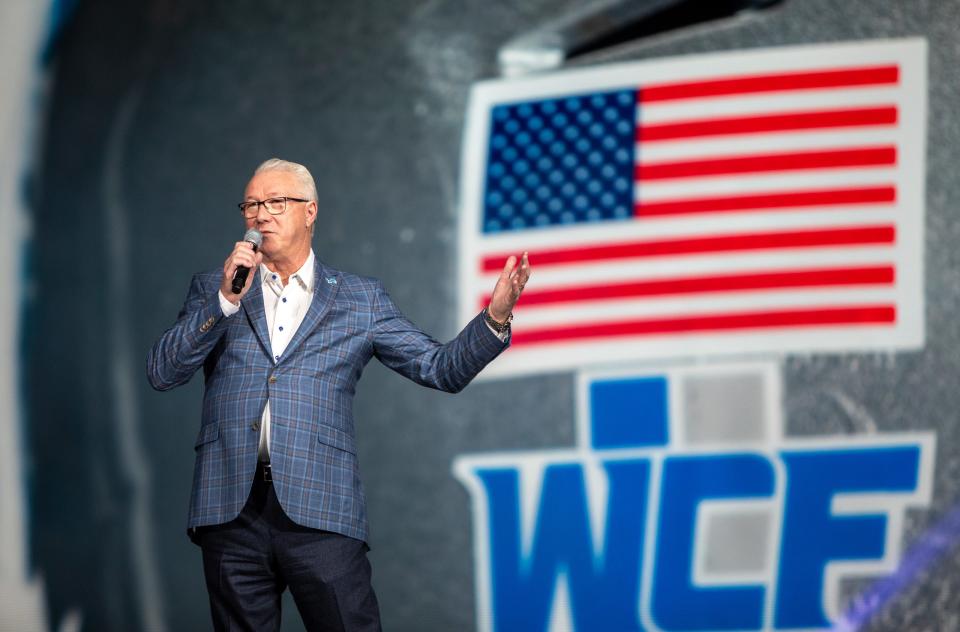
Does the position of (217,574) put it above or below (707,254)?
below

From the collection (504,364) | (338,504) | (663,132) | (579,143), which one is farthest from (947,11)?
(338,504)

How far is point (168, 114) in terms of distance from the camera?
112 inches

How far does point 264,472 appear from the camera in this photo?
1.51 m

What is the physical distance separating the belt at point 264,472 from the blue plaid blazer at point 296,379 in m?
0.03

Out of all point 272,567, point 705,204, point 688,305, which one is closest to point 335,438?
point 272,567

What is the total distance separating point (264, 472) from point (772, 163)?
5.49 ft

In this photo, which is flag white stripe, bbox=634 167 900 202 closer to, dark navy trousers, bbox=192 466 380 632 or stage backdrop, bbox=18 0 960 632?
stage backdrop, bbox=18 0 960 632

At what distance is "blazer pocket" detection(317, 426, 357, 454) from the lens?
5.01 ft

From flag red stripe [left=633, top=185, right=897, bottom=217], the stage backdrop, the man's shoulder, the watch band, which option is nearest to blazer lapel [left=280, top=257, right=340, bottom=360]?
the man's shoulder

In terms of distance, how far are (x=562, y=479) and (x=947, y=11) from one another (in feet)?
5.09

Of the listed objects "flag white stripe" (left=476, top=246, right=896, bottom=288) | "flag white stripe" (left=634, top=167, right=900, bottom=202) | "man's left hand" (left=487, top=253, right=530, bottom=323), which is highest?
"flag white stripe" (left=634, top=167, right=900, bottom=202)

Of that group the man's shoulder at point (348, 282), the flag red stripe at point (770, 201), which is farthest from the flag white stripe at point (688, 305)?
the man's shoulder at point (348, 282)

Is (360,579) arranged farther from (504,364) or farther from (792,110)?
(792,110)

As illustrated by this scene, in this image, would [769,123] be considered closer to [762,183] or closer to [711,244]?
[762,183]
